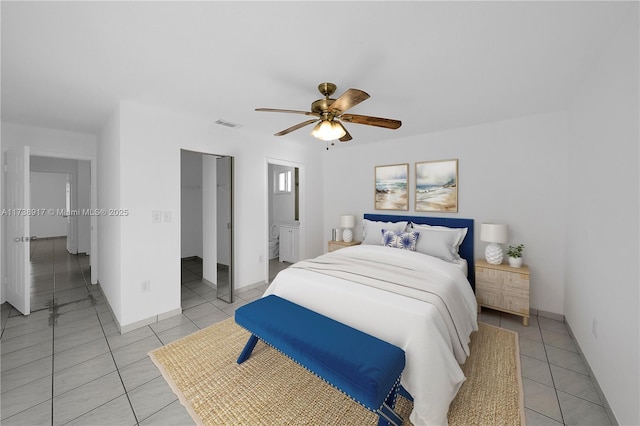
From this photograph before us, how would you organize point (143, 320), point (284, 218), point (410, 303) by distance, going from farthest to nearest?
point (284, 218), point (143, 320), point (410, 303)

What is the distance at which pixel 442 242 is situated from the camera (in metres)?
3.20

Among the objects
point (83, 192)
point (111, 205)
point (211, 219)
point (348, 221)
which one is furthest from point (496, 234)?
point (83, 192)

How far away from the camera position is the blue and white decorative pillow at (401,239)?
336 centimetres

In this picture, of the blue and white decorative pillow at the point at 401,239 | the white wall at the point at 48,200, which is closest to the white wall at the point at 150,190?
the blue and white decorative pillow at the point at 401,239

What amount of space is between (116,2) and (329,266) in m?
2.45

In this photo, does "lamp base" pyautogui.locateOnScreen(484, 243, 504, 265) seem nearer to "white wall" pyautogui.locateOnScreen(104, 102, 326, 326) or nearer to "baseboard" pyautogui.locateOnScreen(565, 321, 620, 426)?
"baseboard" pyautogui.locateOnScreen(565, 321, 620, 426)

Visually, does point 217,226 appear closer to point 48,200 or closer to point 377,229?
point 377,229

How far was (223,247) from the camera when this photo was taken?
3.77 metres

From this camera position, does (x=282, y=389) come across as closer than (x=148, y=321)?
Yes

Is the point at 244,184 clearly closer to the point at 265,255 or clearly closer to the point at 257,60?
the point at 265,255

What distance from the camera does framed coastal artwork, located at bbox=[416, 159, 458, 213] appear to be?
11.8ft

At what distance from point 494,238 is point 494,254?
0.69ft

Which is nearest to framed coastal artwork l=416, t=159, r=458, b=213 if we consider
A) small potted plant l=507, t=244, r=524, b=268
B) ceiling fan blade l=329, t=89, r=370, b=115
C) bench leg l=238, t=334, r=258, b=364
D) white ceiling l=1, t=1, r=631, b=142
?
small potted plant l=507, t=244, r=524, b=268

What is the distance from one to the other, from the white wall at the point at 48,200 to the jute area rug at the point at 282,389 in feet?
32.5
